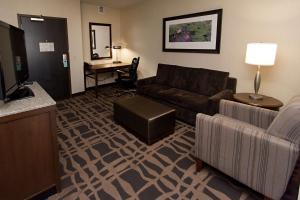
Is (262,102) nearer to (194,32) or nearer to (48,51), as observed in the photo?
(194,32)

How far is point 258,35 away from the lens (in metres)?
2.90

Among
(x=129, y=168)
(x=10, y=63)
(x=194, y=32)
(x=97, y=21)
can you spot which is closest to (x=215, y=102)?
(x=129, y=168)

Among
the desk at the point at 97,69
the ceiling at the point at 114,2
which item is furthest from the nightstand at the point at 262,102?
the ceiling at the point at 114,2

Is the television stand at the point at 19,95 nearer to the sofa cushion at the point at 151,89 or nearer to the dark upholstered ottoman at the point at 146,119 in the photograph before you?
the dark upholstered ottoman at the point at 146,119

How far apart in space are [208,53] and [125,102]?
185 cm

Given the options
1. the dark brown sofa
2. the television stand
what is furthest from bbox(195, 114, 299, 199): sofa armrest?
the television stand

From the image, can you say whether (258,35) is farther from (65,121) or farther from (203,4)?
(65,121)

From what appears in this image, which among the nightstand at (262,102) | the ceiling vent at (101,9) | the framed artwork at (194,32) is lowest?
the nightstand at (262,102)

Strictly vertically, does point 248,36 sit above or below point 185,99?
above

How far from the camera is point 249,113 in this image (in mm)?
2199

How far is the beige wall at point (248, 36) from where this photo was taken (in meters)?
2.60

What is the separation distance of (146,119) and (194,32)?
2.20m

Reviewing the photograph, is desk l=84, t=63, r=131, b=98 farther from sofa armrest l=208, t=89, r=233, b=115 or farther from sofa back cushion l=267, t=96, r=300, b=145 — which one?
sofa back cushion l=267, t=96, r=300, b=145

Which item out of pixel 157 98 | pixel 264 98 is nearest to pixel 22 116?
pixel 157 98
